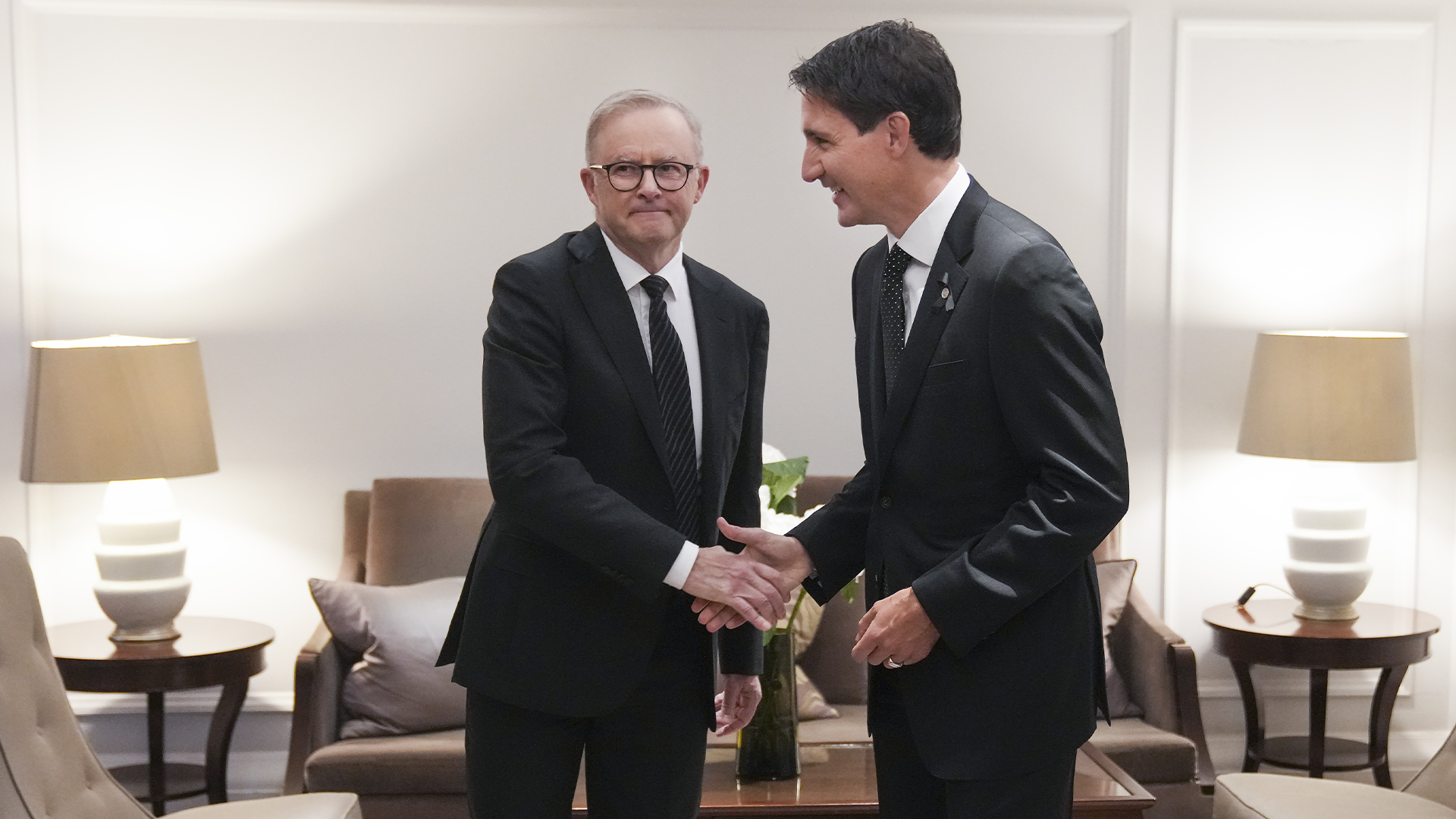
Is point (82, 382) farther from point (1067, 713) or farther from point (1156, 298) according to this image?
point (1156, 298)

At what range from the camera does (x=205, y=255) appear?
13.2ft

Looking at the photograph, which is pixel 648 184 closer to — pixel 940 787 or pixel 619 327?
pixel 619 327

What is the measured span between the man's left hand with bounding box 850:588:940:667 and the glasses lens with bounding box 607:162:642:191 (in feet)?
2.52

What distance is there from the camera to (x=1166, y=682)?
359 centimetres

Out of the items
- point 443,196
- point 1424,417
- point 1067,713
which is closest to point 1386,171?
point 1424,417

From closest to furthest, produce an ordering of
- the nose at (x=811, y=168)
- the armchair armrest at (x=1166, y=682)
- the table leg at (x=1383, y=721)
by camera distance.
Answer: the nose at (x=811, y=168)
the armchair armrest at (x=1166, y=682)
the table leg at (x=1383, y=721)

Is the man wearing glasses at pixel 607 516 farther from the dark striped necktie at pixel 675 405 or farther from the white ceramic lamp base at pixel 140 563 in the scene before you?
the white ceramic lamp base at pixel 140 563

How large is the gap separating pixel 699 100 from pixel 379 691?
2.08m

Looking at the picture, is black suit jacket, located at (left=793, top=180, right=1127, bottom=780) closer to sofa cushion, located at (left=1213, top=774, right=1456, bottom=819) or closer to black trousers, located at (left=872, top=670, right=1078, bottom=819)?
black trousers, located at (left=872, top=670, right=1078, bottom=819)

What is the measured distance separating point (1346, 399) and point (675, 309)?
102 inches

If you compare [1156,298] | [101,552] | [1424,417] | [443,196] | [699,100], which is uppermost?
[699,100]

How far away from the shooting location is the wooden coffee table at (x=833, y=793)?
2.59 meters

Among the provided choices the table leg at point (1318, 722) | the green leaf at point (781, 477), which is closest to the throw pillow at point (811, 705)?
the green leaf at point (781, 477)

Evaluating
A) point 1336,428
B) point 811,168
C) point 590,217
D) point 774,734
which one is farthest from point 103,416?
point 1336,428
